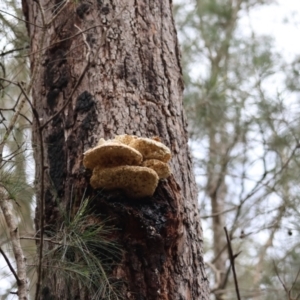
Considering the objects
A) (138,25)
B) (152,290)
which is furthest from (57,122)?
(152,290)

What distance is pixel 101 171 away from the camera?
56.5 inches

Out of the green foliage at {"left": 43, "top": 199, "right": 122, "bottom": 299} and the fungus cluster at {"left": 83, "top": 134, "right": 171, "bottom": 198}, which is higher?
the fungus cluster at {"left": 83, "top": 134, "right": 171, "bottom": 198}

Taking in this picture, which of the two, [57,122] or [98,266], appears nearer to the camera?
[98,266]

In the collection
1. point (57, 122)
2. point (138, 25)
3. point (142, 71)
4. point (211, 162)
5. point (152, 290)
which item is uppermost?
point (211, 162)

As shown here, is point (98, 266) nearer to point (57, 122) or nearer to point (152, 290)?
point (152, 290)

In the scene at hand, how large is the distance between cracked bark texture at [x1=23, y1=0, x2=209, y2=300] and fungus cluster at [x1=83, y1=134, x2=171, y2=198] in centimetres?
3

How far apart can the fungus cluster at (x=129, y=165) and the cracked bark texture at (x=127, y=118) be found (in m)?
0.03

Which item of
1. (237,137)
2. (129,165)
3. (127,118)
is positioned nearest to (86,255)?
(129,165)

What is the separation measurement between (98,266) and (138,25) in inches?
28.8

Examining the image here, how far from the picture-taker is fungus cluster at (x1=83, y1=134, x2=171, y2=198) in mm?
1412

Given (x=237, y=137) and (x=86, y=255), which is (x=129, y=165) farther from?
(x=237, y=137)

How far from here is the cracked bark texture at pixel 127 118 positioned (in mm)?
1452

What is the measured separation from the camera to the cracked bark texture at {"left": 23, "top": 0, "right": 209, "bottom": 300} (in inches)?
57.2

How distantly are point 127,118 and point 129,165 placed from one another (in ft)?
0.84
